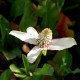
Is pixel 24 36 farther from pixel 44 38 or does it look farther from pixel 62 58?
pixel 62 58

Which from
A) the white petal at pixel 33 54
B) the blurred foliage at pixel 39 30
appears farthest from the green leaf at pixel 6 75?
the white petal at pixel 33 54

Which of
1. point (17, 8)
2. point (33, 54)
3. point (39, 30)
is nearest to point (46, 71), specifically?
point (33, 54)

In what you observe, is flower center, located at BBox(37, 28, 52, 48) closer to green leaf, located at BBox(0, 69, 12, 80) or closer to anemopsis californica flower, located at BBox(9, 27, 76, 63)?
anemopsis californica flower, located at BBox(9, 27, 76, 63)

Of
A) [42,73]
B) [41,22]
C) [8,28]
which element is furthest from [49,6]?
[42,73]

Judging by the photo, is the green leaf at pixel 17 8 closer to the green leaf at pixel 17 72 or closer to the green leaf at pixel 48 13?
the green leaf at pixel 48 13

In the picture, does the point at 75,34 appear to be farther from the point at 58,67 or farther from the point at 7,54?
the point at 7,54

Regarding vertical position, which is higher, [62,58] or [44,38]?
[44,38]

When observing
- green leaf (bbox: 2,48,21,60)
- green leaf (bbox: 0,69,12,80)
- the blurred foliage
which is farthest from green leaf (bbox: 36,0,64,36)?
green leaf (bbox: 0,69,12,80)
